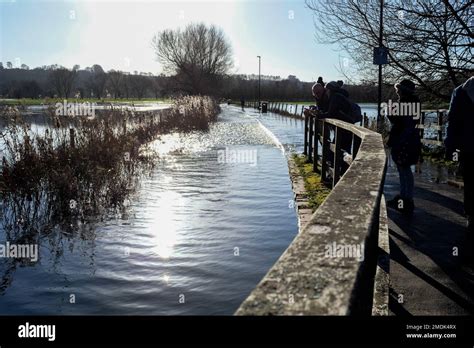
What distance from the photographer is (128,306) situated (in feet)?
12.8

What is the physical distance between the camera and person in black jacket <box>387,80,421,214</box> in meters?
6.01

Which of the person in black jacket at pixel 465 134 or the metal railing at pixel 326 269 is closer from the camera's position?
the metal railing at pixel 326 269

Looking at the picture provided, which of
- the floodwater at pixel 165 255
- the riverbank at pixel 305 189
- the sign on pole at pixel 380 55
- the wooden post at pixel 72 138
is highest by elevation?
the sign on pole at pixel 380 55

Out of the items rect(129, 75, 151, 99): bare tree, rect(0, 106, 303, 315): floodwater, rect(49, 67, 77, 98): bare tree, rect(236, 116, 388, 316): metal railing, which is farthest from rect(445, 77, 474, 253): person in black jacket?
rect(129, 75, 151, 99): bare tree

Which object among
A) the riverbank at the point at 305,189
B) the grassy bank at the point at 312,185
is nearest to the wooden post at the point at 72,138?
the riverbank at the point at 305,189

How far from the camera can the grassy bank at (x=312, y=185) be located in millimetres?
6811

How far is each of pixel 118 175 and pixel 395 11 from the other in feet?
27.4

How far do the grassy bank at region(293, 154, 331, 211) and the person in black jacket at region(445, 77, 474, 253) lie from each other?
1.75 m

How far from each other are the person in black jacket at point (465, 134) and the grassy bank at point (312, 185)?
5.75 ft

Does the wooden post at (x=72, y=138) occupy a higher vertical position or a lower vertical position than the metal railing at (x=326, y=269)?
higher

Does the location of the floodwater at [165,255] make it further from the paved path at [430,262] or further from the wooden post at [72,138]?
the wooden post at [72,138]

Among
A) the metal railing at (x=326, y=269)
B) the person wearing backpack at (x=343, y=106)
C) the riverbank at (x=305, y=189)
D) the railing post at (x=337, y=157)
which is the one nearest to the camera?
the metal railing at (x=326, y=269)
